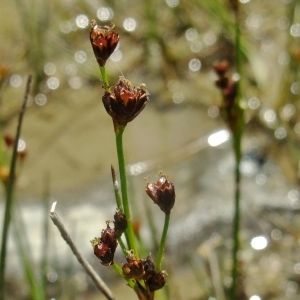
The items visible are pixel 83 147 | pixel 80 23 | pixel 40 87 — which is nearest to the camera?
pixel 83 147

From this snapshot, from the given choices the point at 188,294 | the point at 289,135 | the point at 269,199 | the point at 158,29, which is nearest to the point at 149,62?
the point at 158,29

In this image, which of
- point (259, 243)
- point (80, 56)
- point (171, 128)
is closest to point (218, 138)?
point (171, 128)

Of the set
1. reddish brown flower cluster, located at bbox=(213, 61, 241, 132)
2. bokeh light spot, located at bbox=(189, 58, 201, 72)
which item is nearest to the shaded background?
bokeh light spot, located at bbox=(189, 58, 201, 72)

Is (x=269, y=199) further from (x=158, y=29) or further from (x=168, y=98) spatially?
(x=158, y=29)

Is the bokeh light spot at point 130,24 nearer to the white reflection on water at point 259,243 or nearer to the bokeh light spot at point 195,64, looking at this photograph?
the bokeh light spot at point 195,64

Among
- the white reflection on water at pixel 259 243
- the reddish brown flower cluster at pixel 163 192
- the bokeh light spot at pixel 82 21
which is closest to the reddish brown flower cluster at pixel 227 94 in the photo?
the reddish brown flower cluster at pixel 163 192

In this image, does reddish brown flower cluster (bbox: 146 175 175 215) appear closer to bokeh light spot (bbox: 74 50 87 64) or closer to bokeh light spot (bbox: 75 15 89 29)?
bokeh light spot (bbox: 74 50 87 64)

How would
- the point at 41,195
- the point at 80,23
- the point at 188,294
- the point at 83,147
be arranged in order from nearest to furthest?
the point at 188,294
the point at 41,195
the point at 83,147
the point at 80,23

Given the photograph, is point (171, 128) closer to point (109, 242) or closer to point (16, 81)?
point (16, 81)
